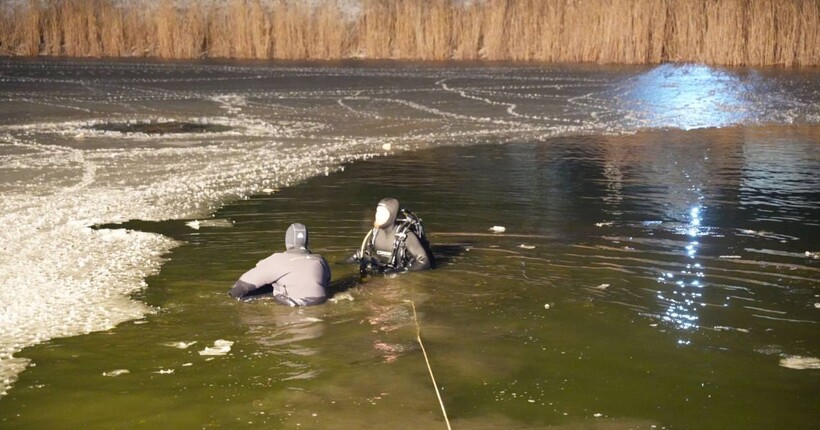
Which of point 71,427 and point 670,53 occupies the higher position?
point 670,53

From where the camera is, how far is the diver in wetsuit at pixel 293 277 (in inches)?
323

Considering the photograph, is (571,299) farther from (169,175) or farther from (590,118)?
(590,118)

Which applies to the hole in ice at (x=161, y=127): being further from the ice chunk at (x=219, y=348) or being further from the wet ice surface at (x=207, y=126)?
the ice chunk at (x=219, y=348)

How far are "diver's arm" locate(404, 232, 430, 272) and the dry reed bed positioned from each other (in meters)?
19.7

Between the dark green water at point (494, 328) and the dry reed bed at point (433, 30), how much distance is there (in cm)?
1570

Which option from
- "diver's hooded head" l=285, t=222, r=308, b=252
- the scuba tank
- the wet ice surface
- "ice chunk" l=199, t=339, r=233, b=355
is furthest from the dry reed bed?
"ice chunk" l=199, t=339, r=233, b=355

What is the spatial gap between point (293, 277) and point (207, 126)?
34.2 ft

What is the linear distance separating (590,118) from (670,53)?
390 inches

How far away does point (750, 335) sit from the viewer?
7457 mm

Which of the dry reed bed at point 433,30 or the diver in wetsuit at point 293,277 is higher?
the dry reed bed at point 433,30

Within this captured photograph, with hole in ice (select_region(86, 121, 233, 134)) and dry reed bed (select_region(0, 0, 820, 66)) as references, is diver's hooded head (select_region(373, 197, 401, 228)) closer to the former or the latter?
hole in ice (select_region(86, 121, 233, 134))

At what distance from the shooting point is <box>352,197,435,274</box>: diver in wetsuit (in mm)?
9016

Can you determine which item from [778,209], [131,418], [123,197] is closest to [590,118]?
[778,209]

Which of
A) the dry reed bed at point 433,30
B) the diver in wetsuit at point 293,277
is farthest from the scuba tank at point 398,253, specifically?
the dry reed bed at point 433,30
